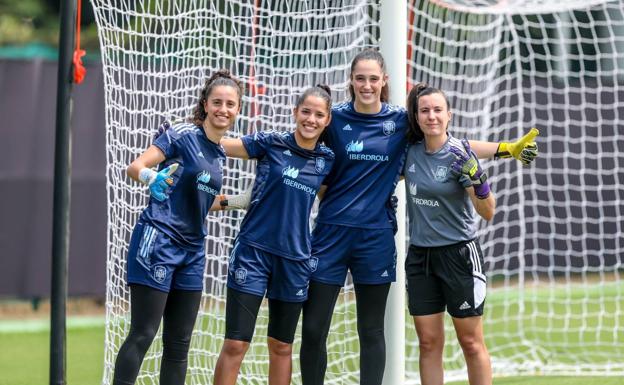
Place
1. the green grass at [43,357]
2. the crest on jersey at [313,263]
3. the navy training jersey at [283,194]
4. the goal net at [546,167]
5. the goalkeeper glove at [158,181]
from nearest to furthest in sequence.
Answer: the goalkeeper glove at [158,181], the navy training jersey at [283,194], the crest on jersey at [313,263], the green grass at [43,357], the goal net at [546,167]

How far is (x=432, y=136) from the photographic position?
202 inches

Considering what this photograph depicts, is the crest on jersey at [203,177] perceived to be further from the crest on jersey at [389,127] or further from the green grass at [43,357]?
the green grass at [43,357]

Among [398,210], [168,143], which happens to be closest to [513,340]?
[398,210]

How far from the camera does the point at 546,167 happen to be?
424 inches

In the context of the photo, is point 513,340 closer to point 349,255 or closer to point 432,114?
point 349,255

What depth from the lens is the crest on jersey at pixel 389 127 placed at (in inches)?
205

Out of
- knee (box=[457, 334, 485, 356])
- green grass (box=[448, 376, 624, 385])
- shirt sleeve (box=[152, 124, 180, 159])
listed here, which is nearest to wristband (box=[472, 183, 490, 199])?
knee (box=[457, 334, 485, 356])

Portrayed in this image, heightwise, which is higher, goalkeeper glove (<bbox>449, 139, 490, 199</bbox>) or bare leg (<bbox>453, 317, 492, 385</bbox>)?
goalkeeper glove (<bbox>449, 139, 490, 199</bbox>)

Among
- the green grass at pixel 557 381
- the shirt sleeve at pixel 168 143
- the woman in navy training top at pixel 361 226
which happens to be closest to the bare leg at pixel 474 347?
the woman in navy training top at pixel 361 226

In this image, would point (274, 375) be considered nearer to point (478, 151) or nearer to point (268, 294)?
point (268, 294)

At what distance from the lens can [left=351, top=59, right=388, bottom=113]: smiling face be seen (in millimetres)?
5121

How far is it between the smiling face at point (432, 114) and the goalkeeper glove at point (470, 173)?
0.51ft

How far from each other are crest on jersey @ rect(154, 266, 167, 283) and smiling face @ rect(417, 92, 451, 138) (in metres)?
1.42

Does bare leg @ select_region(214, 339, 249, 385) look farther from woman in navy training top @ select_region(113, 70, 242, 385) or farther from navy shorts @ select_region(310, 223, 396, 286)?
navy shorts @ select_region(310, 223, 396, 286)
